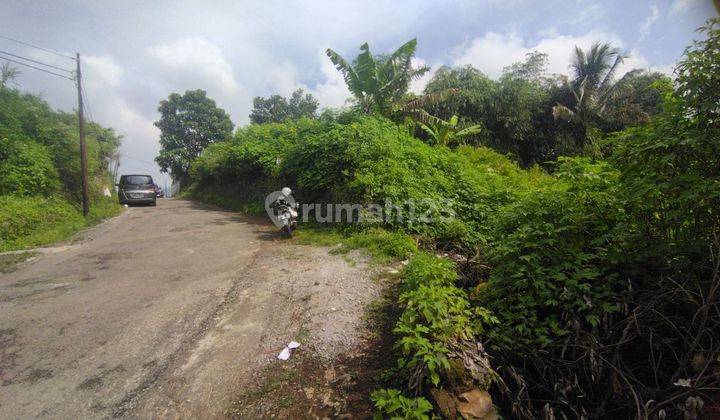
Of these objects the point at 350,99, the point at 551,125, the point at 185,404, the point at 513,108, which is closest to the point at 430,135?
the point at 350,99

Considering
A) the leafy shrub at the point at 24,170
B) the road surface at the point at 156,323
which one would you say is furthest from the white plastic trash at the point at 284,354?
the leafy shrub at the point at 24,170

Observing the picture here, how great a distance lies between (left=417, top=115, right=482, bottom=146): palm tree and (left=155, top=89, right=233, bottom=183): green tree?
78.8 feet

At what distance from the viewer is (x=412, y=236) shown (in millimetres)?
6516

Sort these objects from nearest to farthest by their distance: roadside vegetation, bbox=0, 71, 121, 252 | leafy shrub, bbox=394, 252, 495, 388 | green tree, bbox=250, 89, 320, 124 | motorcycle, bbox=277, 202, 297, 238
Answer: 1. leafy shrub, bbox=394, 252, 495, 388
2. motorcycle, bbox=277, 202, 297, 238
3. roadside vegetation, bbox=0, 71, 121, 252
4. green tree, bbox=250, 89, 320, 124

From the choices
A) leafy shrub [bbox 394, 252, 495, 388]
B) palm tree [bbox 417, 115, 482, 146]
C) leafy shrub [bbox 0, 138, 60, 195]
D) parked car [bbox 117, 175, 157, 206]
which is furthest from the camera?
parked car [bbox 117, 175, 157, 206]

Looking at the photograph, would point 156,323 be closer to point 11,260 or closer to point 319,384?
point 319,384

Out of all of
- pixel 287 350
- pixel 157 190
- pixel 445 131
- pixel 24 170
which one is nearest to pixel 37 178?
pixel 24 170

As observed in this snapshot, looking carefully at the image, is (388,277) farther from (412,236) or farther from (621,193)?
(621,193)

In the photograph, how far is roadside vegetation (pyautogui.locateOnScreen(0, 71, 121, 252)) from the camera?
8820mm

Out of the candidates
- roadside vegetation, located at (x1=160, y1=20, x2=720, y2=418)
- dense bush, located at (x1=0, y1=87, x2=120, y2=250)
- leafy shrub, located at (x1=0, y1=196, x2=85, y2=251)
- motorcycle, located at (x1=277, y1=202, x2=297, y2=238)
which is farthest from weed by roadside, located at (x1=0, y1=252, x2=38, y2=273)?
roadside vegetation, located at (x1=160, y1=20, x2=720, y2=418)

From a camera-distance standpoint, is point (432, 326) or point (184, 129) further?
point (184, 129)

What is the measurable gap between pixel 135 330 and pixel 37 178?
1115cm

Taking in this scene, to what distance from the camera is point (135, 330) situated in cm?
377

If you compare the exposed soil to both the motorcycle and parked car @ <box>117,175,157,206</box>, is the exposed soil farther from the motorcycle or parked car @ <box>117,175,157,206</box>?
parked car @ <box>117,175,157,206</box>
